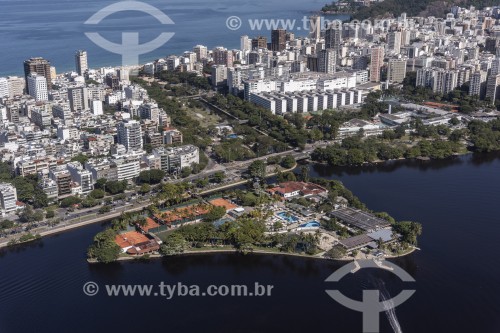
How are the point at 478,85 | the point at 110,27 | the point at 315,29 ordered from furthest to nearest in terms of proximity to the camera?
the point at 110,27 < the point at 315,29 < the point at 478,85

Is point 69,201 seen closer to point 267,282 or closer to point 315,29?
point 267,282

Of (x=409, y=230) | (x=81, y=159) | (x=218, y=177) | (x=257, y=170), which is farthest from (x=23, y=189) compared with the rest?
(x=409, y=230)

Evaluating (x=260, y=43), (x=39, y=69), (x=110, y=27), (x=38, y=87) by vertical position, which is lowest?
(x=38, y=87)

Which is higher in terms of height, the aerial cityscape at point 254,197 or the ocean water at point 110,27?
the ocean water at point 110,27

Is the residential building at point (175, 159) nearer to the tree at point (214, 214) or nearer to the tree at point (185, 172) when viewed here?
the tree at point (185, 172)

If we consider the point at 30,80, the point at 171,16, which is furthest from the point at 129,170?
the point at 171,16

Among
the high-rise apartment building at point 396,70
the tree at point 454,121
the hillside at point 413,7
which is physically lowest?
the tree at point 454,121

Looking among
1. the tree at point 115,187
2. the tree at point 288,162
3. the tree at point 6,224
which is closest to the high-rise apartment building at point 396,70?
the tree at point 288,162
